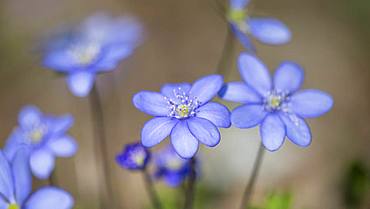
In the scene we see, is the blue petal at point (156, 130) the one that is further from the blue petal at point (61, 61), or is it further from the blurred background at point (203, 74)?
the blurred background at point (203, 74)

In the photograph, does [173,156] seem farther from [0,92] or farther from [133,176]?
[0,92]

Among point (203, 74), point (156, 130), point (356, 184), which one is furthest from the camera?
point (203, 74)

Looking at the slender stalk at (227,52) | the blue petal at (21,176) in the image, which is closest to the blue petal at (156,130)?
the blue petal at (21,176)

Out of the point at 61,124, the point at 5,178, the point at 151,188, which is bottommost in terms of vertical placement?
Result: the point at 151,188

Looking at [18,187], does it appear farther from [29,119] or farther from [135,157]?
[29,119]

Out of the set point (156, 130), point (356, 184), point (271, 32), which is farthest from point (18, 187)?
point (356, 184)

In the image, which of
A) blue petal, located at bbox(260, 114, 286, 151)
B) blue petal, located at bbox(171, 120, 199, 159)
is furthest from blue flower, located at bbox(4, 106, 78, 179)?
blue petal, located at bbox(260, 114, 286, 151)
